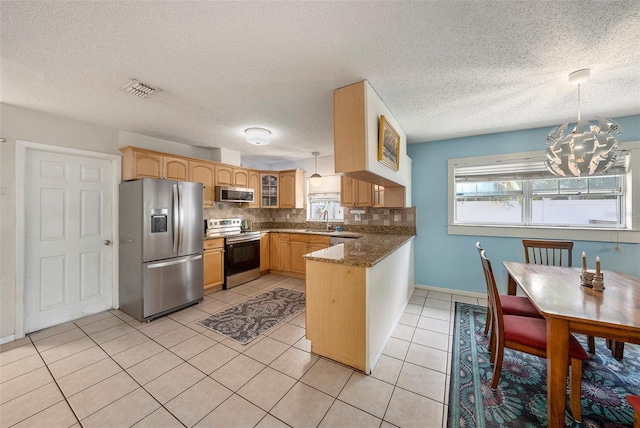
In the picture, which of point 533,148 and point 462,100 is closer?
point 462,100

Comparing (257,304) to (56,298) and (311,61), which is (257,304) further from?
(311,61)

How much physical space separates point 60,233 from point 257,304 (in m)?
2.56

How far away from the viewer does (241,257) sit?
437cm

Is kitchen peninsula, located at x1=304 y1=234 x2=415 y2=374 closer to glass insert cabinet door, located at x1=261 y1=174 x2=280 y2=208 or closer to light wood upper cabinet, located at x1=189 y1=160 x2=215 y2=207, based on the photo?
light wood upper cabinet, located at x1=189 y1=160 x2=215 y2=207

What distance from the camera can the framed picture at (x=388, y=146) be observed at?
2326 millimetres

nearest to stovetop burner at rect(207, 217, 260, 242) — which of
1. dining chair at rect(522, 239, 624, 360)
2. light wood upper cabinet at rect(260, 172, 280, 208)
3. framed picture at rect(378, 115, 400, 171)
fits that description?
light wood upper cabinet at rect(260, 172, 280, 208)

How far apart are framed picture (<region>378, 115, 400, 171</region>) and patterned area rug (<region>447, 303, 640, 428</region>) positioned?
199 centimetres

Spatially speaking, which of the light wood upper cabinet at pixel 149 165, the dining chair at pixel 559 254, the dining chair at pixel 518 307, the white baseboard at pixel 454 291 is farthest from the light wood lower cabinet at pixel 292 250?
the dining chair at pixel 559 254

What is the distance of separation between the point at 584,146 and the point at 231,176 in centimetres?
460

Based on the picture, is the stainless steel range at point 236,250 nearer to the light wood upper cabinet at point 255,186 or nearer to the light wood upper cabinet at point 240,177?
the light wood upper cabinet at point 255,186

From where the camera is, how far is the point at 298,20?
4.68 ft

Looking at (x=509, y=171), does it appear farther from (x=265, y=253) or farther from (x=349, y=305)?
(x=265, y=253)

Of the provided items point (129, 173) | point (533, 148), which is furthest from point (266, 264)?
point (533, 148)

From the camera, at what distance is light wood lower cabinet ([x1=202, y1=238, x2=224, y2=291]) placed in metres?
3.81
